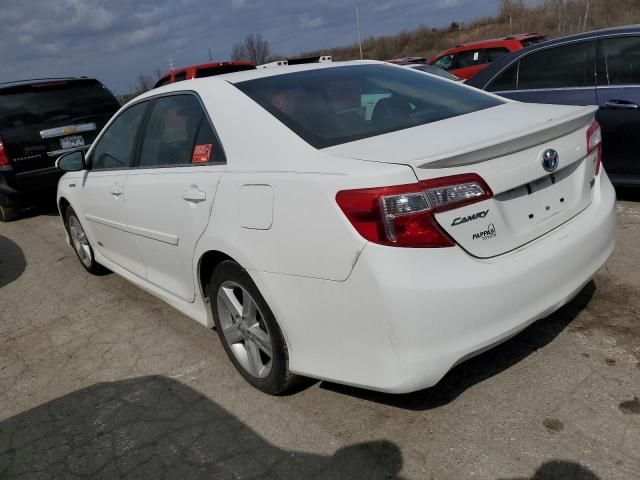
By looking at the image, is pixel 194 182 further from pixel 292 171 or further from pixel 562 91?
pixel 562 91

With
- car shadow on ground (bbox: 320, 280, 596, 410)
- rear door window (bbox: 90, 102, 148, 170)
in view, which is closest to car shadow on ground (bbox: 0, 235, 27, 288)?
rear door window (bbox: 90, 102, 148, 170)

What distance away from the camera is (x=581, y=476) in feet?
7.00

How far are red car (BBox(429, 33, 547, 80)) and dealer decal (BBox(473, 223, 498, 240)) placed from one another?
40.0 feet

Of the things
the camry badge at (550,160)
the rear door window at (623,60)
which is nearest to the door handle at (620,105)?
the rear door window at (623,60)

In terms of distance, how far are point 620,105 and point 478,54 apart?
10471mm

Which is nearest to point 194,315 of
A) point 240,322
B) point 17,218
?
point 240,322

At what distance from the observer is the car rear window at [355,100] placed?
8.63 ft

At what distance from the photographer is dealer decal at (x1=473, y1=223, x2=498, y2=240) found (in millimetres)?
2201

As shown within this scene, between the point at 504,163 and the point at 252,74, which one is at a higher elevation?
the point at 252,74

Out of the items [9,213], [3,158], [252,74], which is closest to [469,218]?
[252,74]

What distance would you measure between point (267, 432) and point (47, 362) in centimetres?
186

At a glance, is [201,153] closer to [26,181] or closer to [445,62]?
[26,181]

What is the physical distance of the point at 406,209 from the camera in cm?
208

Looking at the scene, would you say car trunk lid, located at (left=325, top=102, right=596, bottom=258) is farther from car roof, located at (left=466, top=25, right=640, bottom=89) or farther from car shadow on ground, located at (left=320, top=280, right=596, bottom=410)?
car roof, located at (left=466, top=25, right=640, bottom=89)
